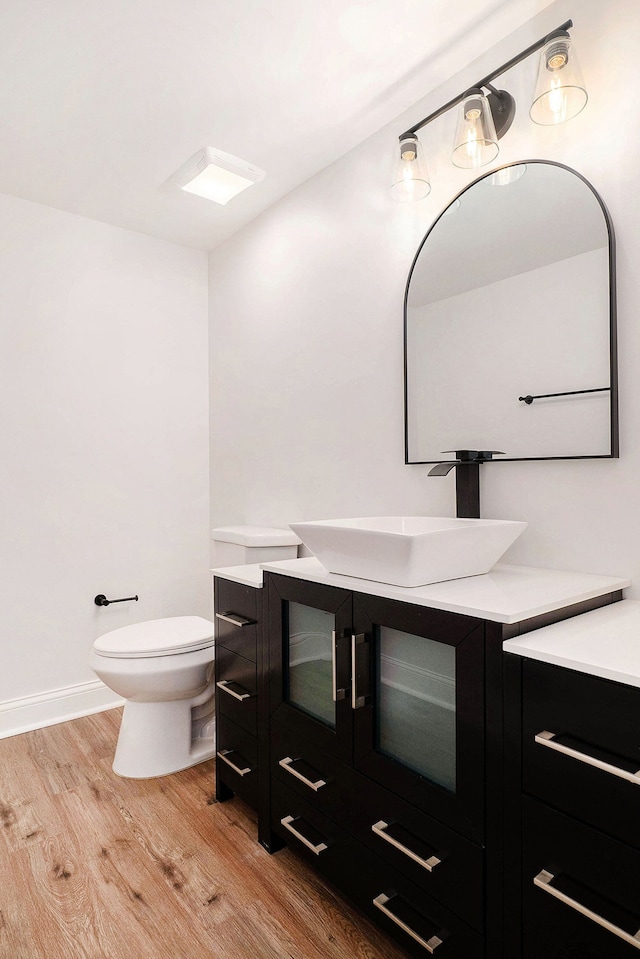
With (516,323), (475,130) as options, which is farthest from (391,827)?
(475,130)

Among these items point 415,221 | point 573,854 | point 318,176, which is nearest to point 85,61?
point 318,176

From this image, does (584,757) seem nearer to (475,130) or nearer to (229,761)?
(229,761)

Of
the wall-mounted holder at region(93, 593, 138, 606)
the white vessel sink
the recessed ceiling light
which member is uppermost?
the recessed ceiling light

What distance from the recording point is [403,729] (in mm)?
1301

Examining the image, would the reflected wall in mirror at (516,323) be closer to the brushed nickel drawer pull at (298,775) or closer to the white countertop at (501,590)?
the white countertop at (501,590)

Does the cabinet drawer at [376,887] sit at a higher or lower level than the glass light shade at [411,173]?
lower

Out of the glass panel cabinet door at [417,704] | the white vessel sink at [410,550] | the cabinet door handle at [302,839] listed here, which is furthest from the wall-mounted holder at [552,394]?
the cabinet door handle at [302,839]

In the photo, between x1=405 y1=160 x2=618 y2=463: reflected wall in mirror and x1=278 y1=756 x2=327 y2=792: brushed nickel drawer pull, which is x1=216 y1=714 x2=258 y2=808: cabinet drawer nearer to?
x1=278 y1=756 x2=327 y2=792: brushed nickel drawer pull

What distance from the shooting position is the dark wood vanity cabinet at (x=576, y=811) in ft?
2.89

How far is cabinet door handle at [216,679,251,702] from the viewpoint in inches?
71.5

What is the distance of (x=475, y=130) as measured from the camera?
1.57 m

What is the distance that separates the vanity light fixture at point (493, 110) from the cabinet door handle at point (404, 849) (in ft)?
5.74

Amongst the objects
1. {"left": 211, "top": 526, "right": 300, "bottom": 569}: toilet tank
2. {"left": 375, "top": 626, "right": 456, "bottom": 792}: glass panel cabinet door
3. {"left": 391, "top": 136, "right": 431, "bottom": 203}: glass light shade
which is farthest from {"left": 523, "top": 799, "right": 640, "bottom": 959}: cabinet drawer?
{"left": 391, "top": 136, "right": 431, "bottom": 203}: glass light shade

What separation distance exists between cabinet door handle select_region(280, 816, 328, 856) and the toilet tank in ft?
3.34
